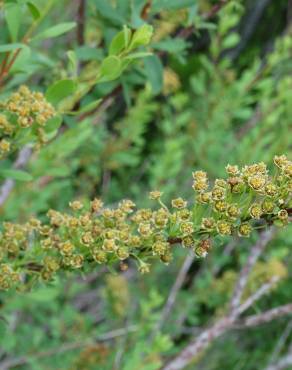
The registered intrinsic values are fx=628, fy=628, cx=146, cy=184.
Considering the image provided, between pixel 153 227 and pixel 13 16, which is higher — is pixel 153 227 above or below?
below

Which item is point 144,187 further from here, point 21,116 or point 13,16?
point 21,116

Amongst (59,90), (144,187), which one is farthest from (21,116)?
(144,187)

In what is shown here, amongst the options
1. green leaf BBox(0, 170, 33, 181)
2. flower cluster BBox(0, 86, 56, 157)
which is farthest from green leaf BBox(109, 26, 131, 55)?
green leaf BBox(0, 170, 33, 181)

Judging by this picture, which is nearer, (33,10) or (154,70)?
(33,10)

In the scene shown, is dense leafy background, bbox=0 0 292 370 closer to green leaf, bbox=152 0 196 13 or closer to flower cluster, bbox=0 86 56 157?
green leaf, bbox=152 0 196 13

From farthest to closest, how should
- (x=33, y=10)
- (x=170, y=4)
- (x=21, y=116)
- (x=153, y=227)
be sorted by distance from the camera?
(x=170, y=4) → (x=33, y=10) → (x=21, y=116) → (x=153, y=227)

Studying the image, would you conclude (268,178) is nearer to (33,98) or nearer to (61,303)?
(33,98)
